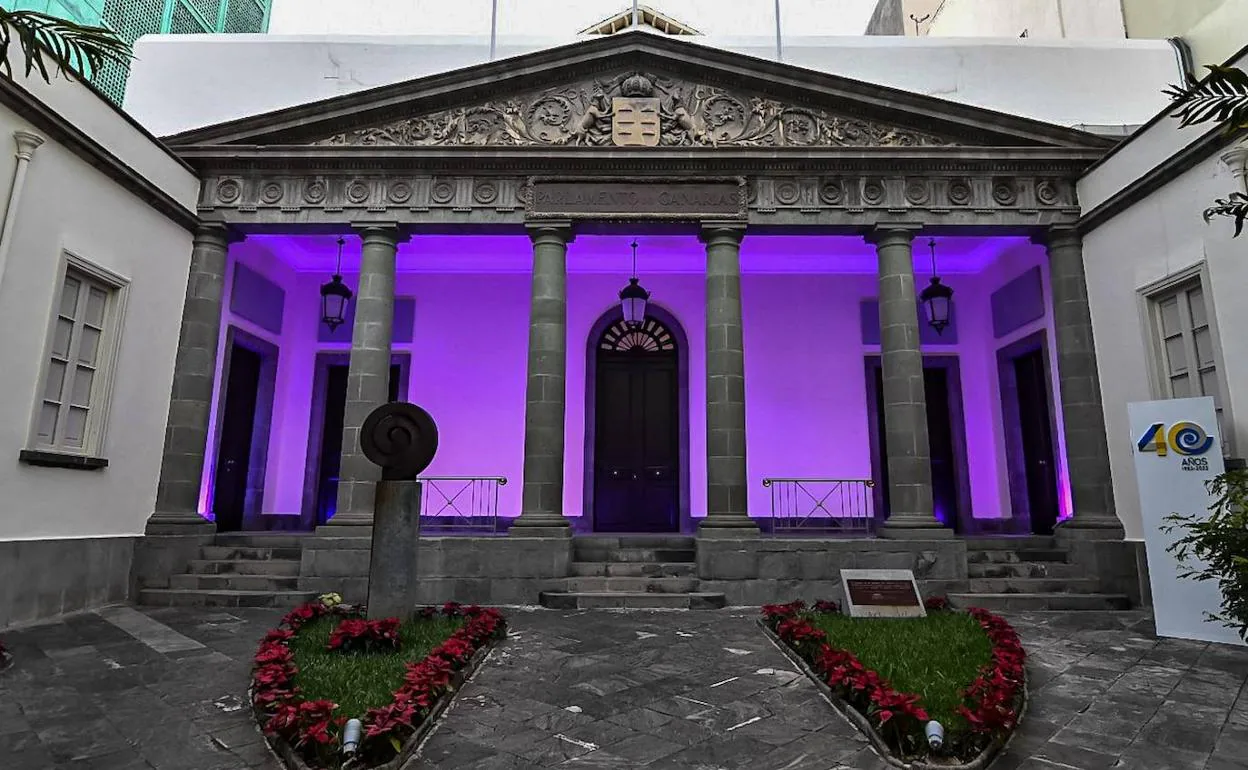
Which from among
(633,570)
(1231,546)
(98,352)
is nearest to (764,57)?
(633,570)

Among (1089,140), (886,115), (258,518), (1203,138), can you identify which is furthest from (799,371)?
(258,518)

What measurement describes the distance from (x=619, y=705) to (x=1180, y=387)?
25.8ft

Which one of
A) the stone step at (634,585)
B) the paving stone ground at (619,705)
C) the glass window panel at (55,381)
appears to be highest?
the glass window panel at (55,381)

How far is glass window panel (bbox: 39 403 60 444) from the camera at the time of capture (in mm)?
7430

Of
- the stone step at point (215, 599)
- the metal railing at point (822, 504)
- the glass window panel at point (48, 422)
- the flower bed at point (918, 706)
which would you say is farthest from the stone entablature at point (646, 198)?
the flower bed at point (918, 706)

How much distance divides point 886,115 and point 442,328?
8.40 m

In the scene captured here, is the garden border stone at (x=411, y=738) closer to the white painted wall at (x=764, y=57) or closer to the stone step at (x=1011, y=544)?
the stone step at (x=1011, y=544)

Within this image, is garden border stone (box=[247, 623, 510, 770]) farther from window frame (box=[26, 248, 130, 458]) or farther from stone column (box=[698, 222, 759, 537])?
window frame (box=[26, 248, 130, 458])

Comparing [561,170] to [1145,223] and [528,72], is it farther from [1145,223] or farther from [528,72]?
[1145,223]

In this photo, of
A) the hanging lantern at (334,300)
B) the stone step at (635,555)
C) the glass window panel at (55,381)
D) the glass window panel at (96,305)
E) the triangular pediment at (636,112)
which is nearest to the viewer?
the glass window panel at (55,381)

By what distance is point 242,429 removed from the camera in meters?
12.3

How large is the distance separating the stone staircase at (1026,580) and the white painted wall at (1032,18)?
10.6 meters

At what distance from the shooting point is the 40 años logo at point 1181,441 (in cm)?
689

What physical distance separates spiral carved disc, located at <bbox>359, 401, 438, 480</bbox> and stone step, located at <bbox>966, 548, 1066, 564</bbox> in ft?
23.4
